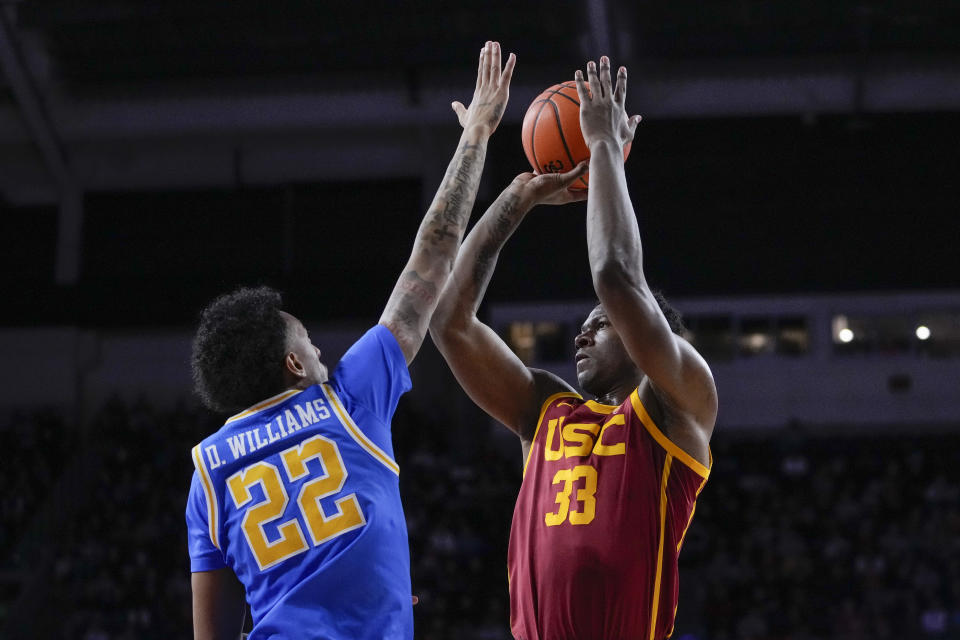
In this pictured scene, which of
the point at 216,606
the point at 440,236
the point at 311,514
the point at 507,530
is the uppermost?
the point at 440,236

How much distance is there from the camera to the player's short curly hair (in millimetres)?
2846

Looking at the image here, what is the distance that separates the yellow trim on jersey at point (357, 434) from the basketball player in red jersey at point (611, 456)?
0.79 m

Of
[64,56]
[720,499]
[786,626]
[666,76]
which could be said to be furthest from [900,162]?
[64,56]

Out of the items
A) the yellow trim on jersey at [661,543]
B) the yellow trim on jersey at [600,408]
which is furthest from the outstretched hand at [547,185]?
the yellow trim on jersey at [661,543]

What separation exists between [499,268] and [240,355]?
17.6 m

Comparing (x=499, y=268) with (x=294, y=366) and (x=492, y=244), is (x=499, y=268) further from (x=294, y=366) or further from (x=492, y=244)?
(x=294, y=366)

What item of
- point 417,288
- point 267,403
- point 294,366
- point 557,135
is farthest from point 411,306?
point 557,135

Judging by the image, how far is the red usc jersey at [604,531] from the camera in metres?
3.23

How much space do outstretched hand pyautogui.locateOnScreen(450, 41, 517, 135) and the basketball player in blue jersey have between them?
3.01ft

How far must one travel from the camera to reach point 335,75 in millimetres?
18578

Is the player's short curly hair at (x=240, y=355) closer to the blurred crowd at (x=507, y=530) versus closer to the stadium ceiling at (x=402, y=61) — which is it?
the blurred crowd at (x=507, y=530)

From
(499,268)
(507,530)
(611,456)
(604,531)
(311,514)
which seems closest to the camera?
(311,514)

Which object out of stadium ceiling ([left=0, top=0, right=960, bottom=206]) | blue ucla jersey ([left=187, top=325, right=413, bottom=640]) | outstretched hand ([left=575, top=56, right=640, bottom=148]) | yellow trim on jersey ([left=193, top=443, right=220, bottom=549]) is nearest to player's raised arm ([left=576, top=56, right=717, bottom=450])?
outstretched hand ([left=575, top=56, right=640, bottom=148])

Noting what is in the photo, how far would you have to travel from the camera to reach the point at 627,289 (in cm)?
318
